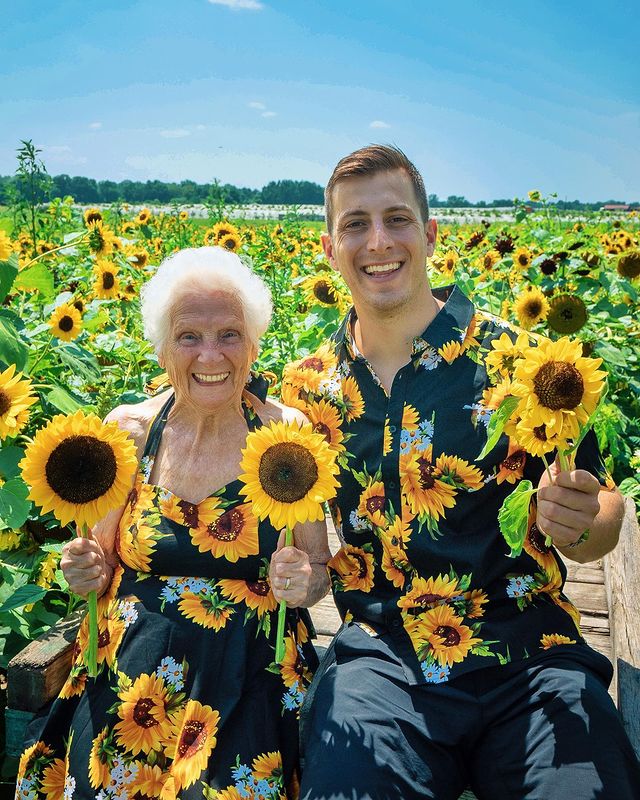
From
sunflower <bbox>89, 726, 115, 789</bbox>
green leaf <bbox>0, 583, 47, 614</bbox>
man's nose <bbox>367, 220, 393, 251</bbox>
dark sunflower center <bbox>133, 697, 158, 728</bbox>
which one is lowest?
sunflower <bbox>89, 726, 115, 789</bbox>

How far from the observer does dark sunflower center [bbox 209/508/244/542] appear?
193 cm

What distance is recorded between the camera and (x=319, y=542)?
1966mm

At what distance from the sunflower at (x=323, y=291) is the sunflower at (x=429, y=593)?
2.09m

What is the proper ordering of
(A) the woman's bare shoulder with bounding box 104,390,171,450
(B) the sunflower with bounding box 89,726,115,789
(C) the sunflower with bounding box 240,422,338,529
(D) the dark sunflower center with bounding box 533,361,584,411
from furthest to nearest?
(A) the woman's bare shoulder with bounding box 104,390,171,450, (B) the sunflower with bounding box 89,726,115,789, (C) the sunflower with bounding box 240,422,338,529, (D) the dark sunflower center with bounding box 533,361,584,411

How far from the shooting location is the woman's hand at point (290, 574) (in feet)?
5.15

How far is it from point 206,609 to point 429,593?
0.55 m

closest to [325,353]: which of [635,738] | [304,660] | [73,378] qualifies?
[304,660]

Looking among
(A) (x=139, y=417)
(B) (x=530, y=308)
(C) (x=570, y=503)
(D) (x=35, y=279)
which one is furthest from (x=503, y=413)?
(B) (x=530, y=308)

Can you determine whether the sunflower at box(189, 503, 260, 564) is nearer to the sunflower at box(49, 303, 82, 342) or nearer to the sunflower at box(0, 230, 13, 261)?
the sunflower at box(0, 230, 13, 261)

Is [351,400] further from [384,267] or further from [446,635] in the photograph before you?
[446,635]

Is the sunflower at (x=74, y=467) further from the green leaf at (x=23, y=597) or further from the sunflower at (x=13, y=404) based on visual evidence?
the green leaf at (x=23, y=597)

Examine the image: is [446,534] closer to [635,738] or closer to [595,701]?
[595,701]

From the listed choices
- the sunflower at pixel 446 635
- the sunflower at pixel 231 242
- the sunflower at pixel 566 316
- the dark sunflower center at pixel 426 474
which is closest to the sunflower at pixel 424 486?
the dark sunflower center at pixel 426 474

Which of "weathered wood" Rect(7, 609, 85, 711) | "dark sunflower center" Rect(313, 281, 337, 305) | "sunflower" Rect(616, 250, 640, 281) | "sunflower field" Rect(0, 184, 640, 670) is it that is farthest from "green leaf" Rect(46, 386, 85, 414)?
"sunflower" Rect(616, 250, 640, 281)
